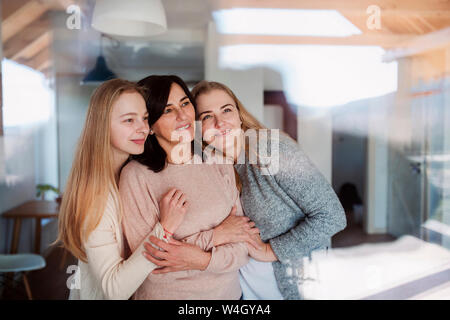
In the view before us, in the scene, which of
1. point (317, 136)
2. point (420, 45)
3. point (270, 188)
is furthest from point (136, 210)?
point (420, 45)

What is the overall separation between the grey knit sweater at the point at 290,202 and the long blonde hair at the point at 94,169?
1.29 feet

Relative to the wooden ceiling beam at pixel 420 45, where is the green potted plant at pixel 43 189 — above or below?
below

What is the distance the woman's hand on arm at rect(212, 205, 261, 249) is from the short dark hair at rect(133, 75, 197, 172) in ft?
0.84

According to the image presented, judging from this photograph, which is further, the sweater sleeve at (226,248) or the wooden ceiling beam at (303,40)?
the wooden ceiling beam at (303,40)

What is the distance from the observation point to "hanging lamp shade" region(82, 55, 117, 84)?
1.03 meters

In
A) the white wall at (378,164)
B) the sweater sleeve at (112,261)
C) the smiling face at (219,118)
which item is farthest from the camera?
the white wall at (378,164)

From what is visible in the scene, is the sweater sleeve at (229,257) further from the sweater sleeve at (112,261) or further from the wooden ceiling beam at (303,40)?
the wooden ceiling beam at (303,40)

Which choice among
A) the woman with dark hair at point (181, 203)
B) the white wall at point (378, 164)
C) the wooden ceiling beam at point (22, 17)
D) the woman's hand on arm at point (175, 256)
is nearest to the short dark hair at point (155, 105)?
the woman with dark hair at point (181, 203)

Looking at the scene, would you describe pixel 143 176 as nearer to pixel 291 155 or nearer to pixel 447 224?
pixel 291 155

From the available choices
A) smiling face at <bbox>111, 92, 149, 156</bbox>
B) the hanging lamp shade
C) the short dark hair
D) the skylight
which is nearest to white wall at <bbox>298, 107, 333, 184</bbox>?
the skylight

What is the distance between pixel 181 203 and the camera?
98 cm

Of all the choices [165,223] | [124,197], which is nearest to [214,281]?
[165,223]

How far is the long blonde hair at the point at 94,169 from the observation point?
970 mm

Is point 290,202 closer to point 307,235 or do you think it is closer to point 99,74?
point 307,235
